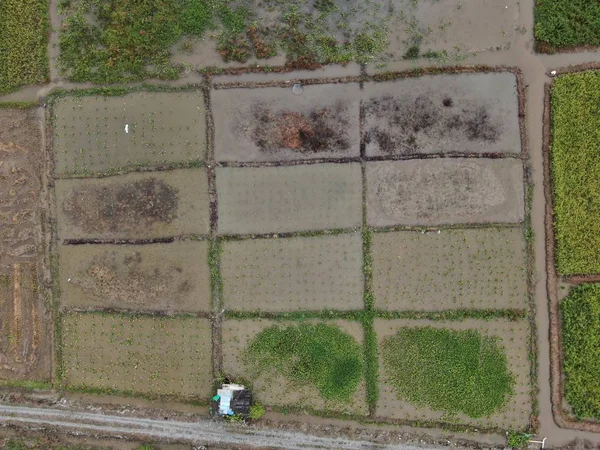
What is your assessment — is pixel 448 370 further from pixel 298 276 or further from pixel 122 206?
pixel 122 206

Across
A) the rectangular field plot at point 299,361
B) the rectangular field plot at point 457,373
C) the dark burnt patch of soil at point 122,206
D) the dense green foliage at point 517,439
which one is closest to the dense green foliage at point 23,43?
the dark burnt patch of soil at point 122,206

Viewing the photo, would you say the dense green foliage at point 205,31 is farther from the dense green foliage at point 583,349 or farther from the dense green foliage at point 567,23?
the dense green foliage at point 583,349

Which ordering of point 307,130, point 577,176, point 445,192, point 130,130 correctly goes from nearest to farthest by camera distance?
point 577,176 → point 445,192 → point 307,130 → point 130,130

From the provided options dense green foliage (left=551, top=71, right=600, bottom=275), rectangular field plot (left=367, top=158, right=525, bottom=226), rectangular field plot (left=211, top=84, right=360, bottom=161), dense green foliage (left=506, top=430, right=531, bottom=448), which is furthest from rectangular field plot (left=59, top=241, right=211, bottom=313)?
dense green foliage (left=551, top=71, right=600, bottom=275)

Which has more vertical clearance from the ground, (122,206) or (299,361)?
(122,206)

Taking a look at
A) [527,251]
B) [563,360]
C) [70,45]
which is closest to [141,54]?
[70,45]

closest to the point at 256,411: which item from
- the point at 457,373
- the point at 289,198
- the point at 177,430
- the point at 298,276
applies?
the point at 177,430

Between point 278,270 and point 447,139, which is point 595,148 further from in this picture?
point 278,270
